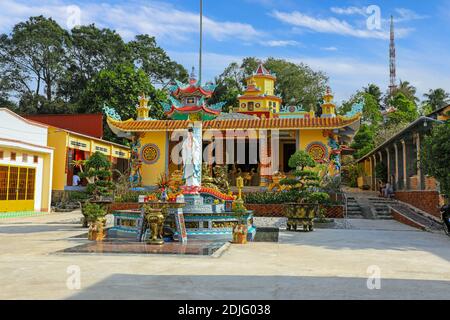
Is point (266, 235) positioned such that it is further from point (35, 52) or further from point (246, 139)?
point (35, 52)

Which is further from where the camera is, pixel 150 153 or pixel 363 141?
pixel 363 141

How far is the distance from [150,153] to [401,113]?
23.0 metres

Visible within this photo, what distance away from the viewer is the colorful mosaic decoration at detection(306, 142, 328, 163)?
730 inches

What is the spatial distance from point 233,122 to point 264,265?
13.4 metres

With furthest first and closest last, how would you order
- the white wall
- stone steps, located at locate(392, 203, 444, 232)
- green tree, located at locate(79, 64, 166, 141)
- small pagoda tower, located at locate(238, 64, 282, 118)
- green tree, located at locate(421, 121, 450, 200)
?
green tree, located at locate(79, 64, 166, 141) < small pagoda tower, located at locate(238, 64, 282, 118) < the white wall < stone steps, located at locate(392, 203, 444, 232) < green tree, located at locate(421, 121, 450, 200)

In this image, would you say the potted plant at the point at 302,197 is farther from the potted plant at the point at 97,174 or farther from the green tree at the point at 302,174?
the potted plant at the point at 97,174

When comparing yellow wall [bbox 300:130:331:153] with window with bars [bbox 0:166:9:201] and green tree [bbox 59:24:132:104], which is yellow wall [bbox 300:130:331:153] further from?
green tree [bbox 59:24:132:104]

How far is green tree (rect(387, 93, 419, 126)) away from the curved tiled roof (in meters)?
16.4

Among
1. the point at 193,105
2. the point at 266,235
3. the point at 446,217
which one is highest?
the point at 193,105

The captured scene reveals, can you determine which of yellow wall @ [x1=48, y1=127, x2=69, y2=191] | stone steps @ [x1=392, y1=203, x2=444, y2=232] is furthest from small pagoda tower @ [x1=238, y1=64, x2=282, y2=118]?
stone steps @ [x1=392, y1=203, x2=444, y2=232]

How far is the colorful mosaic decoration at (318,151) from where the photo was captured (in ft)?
60.8

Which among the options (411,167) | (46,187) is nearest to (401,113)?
(411,167)

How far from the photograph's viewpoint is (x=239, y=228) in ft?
30.9

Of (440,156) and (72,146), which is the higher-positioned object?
(72,146)
